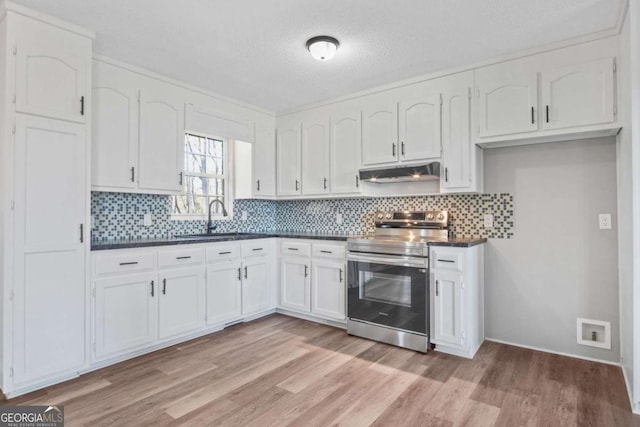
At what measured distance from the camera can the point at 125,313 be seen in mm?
A: 2764

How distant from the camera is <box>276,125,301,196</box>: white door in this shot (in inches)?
168

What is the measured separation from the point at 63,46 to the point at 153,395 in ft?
7.87

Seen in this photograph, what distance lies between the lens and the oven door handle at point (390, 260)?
298cm

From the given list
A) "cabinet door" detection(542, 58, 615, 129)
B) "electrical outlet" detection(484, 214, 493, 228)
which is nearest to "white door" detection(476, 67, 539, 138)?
"cabinet door" detection(542, 58, 615, 129)

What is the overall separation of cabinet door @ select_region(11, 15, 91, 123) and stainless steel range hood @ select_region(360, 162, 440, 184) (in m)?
2.43

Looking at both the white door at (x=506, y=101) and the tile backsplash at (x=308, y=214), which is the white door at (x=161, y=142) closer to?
the tile backsplash at (x=308, y=214)

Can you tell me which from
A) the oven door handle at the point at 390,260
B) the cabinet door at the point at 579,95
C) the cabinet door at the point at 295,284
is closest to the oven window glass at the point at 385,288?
the oven door handle at the point at 390,260

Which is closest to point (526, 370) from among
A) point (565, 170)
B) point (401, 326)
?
point (401, 326)

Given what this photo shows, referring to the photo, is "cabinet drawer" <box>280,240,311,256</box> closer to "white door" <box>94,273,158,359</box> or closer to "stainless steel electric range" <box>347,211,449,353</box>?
"stainless steel electric range" <box>347,211,449,353</box>

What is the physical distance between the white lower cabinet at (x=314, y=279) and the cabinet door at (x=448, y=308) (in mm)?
933

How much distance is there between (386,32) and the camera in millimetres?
2514

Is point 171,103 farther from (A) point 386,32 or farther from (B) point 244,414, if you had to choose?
(B) point 244,414

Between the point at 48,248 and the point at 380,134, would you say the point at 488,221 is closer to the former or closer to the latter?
the point at 380,134

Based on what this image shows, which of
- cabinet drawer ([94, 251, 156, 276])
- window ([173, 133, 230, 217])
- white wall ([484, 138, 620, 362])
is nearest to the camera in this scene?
cabinet drawer ([94, 251, 156, 276])
